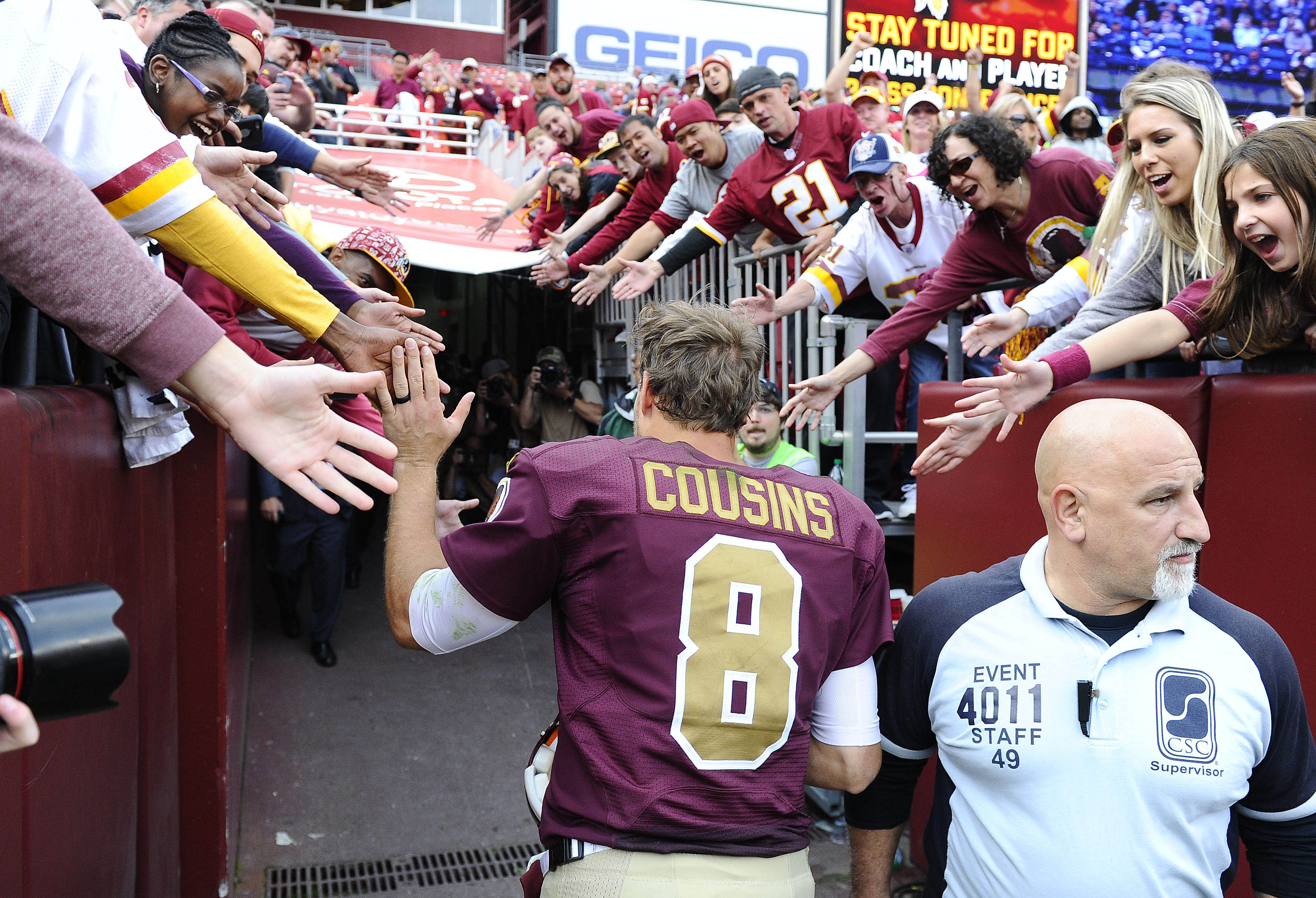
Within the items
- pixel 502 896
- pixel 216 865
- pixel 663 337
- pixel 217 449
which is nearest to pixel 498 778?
pixel 502 896

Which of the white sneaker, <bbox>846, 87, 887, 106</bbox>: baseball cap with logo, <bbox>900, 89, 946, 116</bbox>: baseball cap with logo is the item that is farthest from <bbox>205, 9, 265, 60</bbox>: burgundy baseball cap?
<bbox>846, 87, 887, 106</bbox>: baseball cap with logo

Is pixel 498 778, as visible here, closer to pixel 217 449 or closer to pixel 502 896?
pixel 502 896

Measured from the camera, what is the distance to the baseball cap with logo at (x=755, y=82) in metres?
5.16

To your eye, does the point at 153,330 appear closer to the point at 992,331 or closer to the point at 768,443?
the point at 992,331

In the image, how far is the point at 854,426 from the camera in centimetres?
448

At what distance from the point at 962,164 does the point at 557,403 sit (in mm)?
5172

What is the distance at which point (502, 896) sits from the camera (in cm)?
366

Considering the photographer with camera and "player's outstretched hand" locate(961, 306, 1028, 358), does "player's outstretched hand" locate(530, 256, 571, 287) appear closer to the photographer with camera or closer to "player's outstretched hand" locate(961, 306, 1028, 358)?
the photographer with camera

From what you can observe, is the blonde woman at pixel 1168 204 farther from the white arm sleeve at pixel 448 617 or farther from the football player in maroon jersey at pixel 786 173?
the football player in maroon jersey at pixel 786 173

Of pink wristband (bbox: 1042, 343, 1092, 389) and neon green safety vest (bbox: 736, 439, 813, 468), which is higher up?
pink wristband (bbox: 1042, 343, 1092, 389)

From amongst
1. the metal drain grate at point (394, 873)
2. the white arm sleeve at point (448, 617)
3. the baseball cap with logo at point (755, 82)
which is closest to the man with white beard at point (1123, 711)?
the white arm sleeve at point (448, 617)

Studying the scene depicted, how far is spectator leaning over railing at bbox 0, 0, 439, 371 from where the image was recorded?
117cm

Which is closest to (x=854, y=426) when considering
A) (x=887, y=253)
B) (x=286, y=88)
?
(x=887, y=253)

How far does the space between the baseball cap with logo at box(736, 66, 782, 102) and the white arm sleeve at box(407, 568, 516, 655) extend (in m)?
4.08
